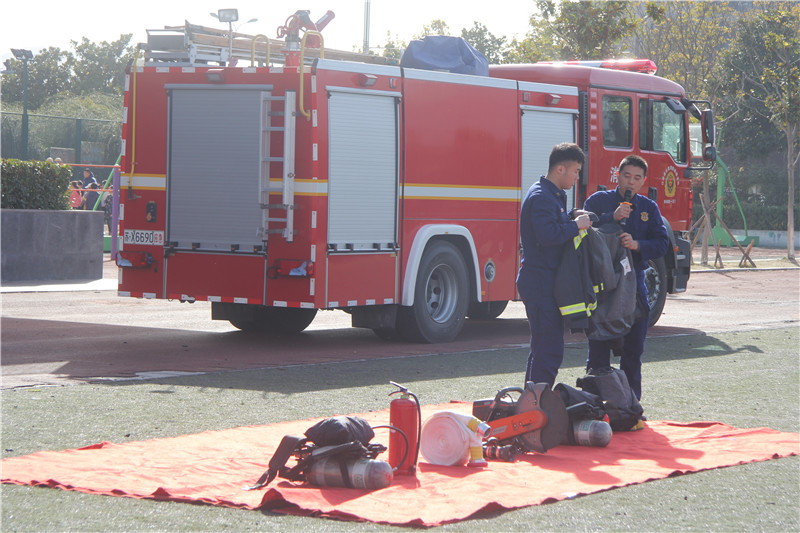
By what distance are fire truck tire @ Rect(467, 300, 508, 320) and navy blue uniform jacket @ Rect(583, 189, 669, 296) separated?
7.14 meters

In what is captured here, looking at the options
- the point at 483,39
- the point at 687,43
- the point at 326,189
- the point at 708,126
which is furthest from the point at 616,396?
the point at 483,39

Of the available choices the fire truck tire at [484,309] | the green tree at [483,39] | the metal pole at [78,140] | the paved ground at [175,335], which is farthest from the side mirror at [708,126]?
the green tree at [483,39]

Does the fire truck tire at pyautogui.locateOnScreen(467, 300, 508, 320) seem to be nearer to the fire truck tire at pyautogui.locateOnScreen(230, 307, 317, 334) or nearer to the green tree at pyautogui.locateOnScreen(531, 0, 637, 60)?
the fire truck tire at pyautogui.locateOnScreen(230, 307, 317, 334)

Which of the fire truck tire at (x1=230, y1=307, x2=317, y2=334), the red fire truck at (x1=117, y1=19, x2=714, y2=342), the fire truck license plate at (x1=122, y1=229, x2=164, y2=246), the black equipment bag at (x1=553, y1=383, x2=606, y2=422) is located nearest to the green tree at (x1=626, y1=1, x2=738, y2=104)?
the red fire truck at (x1=117, y1=19, x2=714, y2=342)

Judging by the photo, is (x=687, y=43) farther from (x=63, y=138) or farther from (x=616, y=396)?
(x=616, y=396)

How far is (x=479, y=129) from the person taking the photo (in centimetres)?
1372

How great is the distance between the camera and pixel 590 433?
738 centimetres

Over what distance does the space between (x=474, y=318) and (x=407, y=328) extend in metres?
3.77

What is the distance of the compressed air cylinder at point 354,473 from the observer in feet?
19.7

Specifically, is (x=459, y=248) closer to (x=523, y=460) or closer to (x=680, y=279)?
(x=680, y=279)

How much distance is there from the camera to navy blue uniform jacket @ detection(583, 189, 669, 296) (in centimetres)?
833

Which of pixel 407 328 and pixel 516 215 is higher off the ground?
pixel 516 215

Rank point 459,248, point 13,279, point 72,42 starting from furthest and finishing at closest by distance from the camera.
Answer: point 72,42, point 13,279, point 459,248

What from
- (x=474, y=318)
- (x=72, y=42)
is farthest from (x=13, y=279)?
(x=72, y=42)
